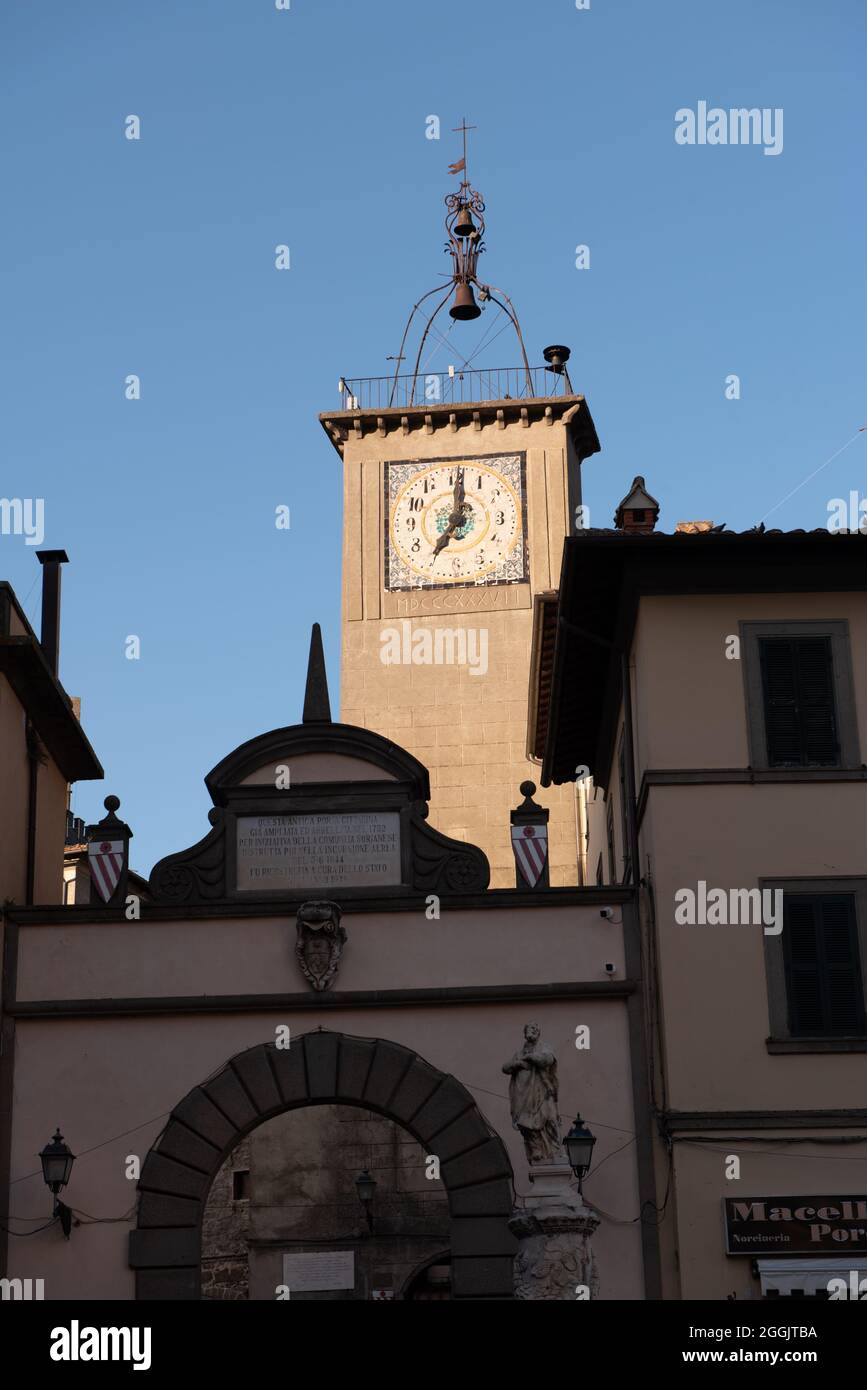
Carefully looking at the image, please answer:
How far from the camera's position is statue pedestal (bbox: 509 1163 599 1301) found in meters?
19.7

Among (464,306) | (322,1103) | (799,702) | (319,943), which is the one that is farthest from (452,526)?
(322,1103)

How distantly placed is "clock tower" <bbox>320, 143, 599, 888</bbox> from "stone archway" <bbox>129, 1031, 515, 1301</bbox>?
1892 cm

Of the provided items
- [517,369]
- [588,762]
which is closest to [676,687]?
[588,762]

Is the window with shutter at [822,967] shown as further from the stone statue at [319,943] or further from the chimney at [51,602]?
the chimney at [51,602]

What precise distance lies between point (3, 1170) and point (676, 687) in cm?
935

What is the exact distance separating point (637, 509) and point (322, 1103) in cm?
852

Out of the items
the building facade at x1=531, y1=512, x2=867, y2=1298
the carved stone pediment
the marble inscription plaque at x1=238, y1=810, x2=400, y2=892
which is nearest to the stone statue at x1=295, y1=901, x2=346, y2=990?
the carved stone pediment

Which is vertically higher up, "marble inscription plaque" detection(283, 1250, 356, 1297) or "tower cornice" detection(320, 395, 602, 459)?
"tower cornice" detection(320, 395, 602, 459)

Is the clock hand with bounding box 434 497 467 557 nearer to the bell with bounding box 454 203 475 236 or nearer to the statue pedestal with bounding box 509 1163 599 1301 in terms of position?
the bell with bounding box 454 203 475 236

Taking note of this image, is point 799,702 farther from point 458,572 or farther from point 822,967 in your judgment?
point 458,572

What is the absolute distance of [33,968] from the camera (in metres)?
25.0

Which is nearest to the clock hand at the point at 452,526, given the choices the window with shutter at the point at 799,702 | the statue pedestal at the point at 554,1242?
the window with shutter at the point at 799,702

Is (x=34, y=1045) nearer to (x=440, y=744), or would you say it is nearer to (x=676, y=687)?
(x=676, y=687)

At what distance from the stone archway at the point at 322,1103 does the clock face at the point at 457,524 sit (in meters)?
22.1
